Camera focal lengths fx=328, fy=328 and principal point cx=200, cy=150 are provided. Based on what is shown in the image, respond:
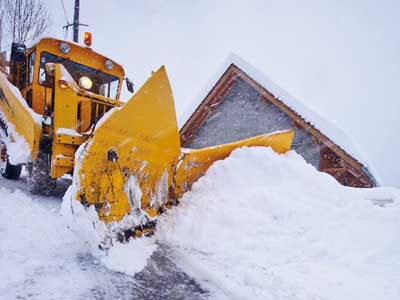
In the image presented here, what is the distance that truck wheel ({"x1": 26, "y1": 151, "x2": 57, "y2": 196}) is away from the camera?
471 centimetres

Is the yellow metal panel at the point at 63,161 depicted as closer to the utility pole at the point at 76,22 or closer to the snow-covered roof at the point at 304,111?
the snow-covered roof at the point at 304,111

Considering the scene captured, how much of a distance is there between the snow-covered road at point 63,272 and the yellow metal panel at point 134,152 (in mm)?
503

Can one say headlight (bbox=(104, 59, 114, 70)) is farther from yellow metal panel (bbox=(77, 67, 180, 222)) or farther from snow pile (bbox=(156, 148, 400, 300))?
snow pile (bbox=(156, 148, 400, 300))

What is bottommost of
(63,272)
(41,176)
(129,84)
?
(63,272)

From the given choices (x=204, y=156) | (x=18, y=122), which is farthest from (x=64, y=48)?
(x=204, y=156)

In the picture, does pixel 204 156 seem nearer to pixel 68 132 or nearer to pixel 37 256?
pixel 68 132

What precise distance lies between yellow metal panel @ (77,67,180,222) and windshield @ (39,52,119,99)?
2568 mm

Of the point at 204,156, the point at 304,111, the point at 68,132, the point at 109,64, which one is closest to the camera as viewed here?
the point at 68,132

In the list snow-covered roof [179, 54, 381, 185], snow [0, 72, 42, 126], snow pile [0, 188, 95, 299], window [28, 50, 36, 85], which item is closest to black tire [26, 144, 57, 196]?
snow [0, 72, 42, 126]

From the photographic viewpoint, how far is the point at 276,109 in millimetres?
9961

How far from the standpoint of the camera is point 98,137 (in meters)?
2.95

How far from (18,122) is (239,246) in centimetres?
393

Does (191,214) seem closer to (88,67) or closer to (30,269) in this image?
(30,269)

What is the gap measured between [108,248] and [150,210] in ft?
3.00
